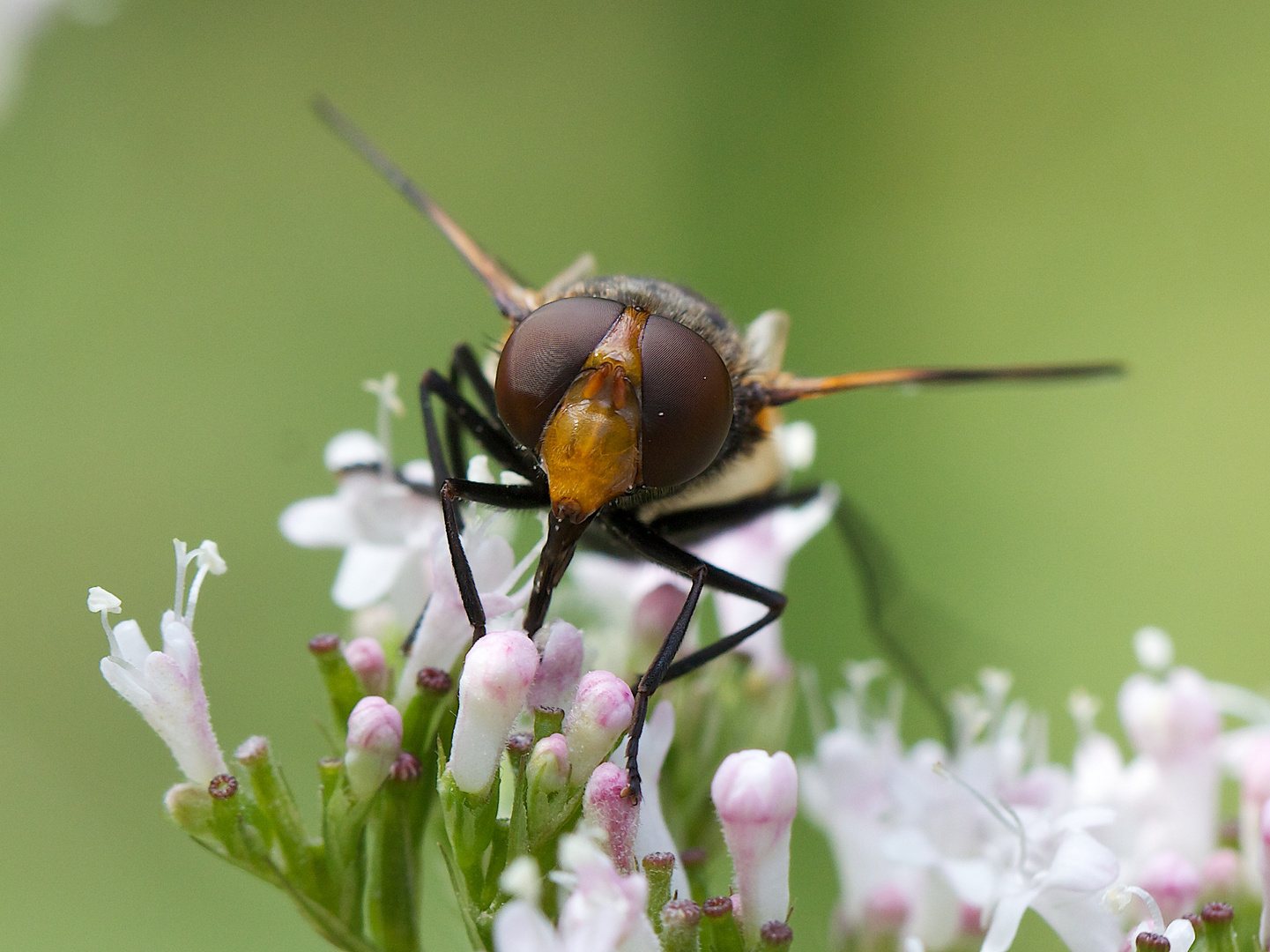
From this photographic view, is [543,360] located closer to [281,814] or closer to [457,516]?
[457,516]

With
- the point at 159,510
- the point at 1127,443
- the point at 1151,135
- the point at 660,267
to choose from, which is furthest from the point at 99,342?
the point at 1151,135

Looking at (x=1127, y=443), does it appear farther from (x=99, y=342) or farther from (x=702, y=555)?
(x=99, y=342)

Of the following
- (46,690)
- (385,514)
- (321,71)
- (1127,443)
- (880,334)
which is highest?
(321,71)

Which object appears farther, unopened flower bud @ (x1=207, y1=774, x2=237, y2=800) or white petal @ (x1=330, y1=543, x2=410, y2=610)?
white petal @ (x1=330, y1=543, x2=410, y2=610)

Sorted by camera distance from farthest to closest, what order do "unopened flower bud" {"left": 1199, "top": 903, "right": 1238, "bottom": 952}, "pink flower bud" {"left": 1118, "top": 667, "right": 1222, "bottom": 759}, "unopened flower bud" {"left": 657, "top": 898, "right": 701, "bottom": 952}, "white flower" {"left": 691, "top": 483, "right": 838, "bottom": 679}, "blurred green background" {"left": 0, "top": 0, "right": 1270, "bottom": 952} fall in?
"blurred green background" {"left": 0, "top": 0, "right": 1270, "bottom": 952} → "white flower" {"left": 691, "top": 483, "right": 838, "bottom": 679} → "pink flower bud" {"left": 1118, "top": 667, "right": 1222, "bottom": 759} → "unopened flower bud" {"left": 1199, "top": 903, "right": 1238, "bottom": 952} → "unopened flower bud" {"left": 657, "top": 898, "right": 701, "bottom": 952}

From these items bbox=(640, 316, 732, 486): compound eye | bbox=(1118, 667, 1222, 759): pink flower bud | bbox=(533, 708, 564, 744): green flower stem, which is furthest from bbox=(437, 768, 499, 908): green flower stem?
bbox=(1118, 667, 1222, 759): pink flower bud

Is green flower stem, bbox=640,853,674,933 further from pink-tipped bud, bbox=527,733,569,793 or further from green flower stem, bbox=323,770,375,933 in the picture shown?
green flower stem, bbox=323,770,375,933

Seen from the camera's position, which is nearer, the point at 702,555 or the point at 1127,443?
the point at 702,555

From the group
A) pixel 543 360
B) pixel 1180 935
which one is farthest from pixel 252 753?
pixel 1180 935
